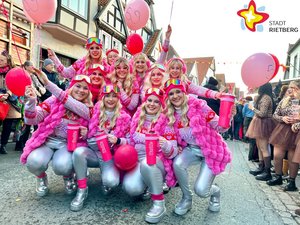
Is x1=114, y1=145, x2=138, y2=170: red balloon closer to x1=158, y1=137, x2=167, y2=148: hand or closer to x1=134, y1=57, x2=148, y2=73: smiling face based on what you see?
x1=158, y1=137, x2=167, y2=148: hand

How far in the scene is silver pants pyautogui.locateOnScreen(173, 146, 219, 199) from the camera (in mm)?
2879

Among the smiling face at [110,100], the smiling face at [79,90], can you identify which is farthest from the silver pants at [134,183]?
the smiling face at [79,90]

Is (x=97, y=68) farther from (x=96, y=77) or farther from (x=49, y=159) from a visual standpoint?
(x=49, y=159)

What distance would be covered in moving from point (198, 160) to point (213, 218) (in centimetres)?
64

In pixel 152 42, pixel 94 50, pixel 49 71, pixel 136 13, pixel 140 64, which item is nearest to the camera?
pixel 94 50

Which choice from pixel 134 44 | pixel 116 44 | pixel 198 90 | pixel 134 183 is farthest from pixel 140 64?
pixel 116 44

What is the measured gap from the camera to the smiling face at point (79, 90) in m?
3.15

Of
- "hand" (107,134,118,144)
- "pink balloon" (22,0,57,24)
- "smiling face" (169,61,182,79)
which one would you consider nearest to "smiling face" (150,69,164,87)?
"smiling face" (169,61,182,79)

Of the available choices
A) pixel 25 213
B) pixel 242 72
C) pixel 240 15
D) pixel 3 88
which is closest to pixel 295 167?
pixel 242 72

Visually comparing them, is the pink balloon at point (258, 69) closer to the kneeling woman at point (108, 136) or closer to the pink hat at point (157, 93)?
the pink hat at point (157, 93)

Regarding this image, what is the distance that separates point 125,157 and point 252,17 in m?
3.29

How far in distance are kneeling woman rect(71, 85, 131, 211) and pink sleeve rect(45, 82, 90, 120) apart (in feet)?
0.36

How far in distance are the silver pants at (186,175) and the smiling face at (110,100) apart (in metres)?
0.97

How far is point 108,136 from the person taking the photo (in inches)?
114
